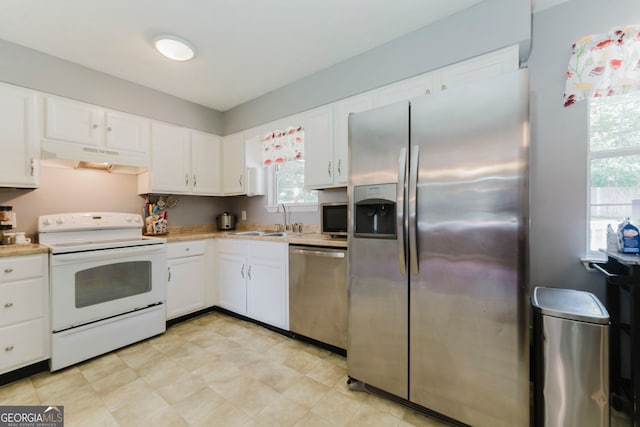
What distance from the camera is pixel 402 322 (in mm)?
1601

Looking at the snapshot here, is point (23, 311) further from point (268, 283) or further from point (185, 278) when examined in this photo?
point (268, 283)

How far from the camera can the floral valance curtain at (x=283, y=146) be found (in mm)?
2957

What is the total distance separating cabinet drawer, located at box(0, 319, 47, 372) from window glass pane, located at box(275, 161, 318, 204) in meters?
2.38

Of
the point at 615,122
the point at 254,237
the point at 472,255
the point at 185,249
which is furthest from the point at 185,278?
the point at 615,122

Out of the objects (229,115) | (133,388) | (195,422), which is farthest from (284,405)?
(229,115)

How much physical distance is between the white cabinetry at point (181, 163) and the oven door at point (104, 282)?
0.82 meters

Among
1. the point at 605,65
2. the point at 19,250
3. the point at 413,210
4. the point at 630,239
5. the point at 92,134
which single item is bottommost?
the point at 19,250

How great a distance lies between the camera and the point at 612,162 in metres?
1.81

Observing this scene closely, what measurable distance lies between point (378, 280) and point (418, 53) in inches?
68.7

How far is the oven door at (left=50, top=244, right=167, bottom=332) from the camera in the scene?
206cm

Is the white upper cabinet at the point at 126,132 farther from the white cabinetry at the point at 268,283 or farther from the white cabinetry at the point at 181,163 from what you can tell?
the white cabinetry at the point at 268,283

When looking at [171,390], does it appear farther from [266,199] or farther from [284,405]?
[266,199]

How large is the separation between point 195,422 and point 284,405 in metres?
0.50

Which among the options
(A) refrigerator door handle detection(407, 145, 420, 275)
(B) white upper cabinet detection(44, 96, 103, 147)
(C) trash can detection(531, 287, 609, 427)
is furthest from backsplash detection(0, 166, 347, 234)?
(C) trash can detection(531, 287, 609, 427)
